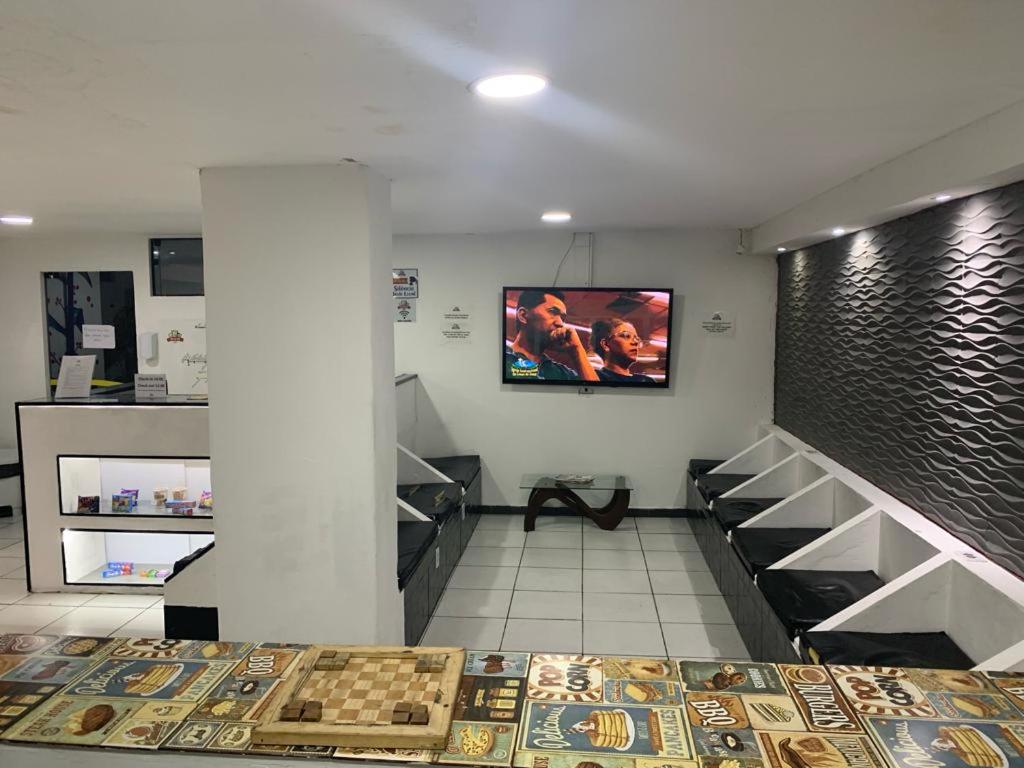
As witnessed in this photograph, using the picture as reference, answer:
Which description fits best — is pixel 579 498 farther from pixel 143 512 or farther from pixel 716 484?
pixel 143 512

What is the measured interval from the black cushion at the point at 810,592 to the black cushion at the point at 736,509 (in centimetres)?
94

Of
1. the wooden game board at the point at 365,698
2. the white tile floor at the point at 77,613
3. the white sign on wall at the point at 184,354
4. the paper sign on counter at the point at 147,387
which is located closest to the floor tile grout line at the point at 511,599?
the white tile floor at the point at 77,613

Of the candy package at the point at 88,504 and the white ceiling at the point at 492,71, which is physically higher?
the white ceiling at the point at 492,71

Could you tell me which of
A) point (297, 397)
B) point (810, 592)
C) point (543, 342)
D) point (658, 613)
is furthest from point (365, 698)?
point (543, 342)

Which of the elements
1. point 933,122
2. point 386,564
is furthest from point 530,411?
point 933,122

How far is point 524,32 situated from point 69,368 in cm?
479

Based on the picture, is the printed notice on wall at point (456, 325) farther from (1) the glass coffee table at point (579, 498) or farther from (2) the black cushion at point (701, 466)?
(2) the black cushion at point (701, 466)

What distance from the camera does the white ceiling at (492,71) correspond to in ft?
5.04

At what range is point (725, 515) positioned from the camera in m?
4.86

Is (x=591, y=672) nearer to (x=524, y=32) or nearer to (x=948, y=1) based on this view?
(x=524, y=32)

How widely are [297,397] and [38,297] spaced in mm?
5187

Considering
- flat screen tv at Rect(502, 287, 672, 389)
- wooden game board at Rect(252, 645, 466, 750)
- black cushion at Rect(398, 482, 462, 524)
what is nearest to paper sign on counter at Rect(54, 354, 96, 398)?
black cushion at Rect(398, 482, 462, 524)

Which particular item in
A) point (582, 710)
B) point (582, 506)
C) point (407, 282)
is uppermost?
point (407, 282)

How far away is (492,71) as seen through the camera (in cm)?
190
